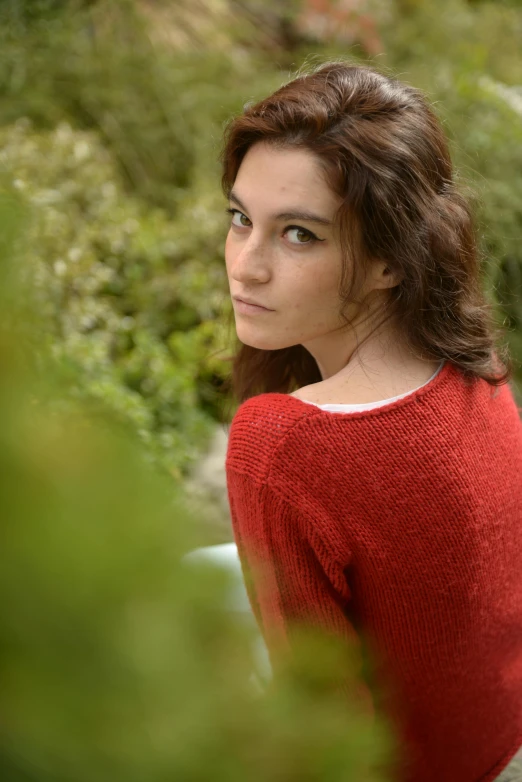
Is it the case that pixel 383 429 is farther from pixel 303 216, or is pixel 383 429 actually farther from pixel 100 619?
pixel 100 619

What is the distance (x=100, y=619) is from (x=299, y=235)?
39.5 inches

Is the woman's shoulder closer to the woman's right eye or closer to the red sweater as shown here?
the red sweater

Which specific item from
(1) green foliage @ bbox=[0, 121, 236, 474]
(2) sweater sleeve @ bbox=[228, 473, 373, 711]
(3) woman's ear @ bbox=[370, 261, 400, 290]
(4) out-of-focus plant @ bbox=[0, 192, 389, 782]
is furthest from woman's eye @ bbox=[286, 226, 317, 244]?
(1) green foliage @ bbox=[0, 121, 236, 474]

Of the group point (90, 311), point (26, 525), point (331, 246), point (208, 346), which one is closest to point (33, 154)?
point (90, 311)

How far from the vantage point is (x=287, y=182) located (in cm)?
113

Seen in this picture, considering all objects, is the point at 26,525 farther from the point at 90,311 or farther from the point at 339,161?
the point at 90,311

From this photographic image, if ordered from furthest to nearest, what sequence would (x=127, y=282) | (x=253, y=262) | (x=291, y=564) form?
(x=127, y=282), (x=253, y=262), (x=291, y=564)

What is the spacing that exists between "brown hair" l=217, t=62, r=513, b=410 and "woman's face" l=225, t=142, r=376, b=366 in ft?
0.07

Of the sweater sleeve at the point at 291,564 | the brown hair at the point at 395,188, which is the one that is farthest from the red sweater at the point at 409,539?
the brown hair at the point at 395,188

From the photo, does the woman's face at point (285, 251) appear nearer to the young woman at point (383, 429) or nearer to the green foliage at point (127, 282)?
the young woman at point (383, 429)

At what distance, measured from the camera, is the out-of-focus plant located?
0.19 metres

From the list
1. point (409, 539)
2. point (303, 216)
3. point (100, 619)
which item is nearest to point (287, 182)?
point (303, 216)

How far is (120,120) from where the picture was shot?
4176mm

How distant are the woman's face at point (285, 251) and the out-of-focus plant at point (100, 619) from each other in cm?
94
